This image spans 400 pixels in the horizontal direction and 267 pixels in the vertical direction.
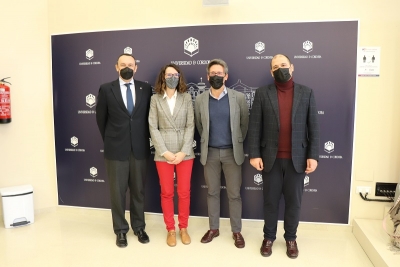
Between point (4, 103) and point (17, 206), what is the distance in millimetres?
1174

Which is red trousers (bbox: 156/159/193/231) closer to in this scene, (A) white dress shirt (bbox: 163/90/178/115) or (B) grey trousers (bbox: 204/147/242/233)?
(B) grey trousers (bbox: 204/147/242/233)

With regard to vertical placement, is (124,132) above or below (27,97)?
below

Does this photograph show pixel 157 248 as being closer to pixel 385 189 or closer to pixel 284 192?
pixel 284 192

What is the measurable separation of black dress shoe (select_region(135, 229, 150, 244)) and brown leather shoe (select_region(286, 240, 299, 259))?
4.44 feet

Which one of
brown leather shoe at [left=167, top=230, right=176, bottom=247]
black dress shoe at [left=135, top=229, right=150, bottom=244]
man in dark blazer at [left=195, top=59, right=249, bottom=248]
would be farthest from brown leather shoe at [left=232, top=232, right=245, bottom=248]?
black dress shoe at [left=135, top=229, right=150, bottom=244]

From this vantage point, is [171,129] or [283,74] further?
[171,129]

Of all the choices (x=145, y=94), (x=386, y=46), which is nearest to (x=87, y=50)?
(x=145, y=94)

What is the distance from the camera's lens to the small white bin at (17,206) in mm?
3154

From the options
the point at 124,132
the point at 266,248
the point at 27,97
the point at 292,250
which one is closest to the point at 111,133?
the point at 124,132

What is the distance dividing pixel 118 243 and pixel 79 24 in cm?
253

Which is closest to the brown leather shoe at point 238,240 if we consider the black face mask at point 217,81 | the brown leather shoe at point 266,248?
the brown leather shoe at point 266,248

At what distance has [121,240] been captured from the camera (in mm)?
2770

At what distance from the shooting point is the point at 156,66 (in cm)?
323

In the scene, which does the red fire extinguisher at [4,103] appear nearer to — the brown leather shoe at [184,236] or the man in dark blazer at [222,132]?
the man in dark blazer at [222,132]
